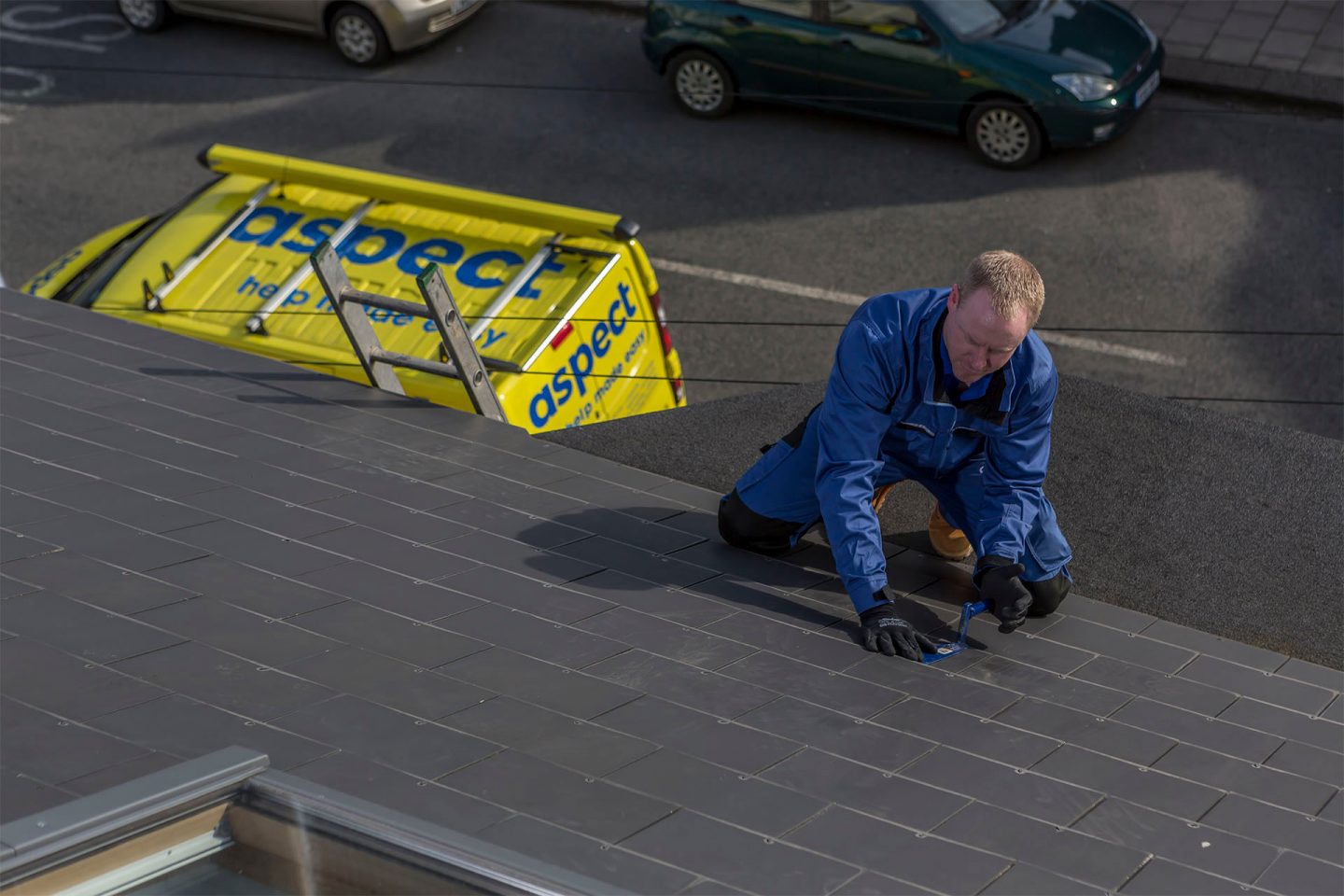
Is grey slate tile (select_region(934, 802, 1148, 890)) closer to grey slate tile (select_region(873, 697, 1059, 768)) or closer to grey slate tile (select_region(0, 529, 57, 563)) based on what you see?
grey slate tile (select_region(873, 697, 1059, 768))

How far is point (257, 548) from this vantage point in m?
5.30

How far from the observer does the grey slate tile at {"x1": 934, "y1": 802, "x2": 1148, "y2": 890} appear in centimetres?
381

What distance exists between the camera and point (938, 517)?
5.82m

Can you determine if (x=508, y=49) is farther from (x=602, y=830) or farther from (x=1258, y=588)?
(x=602, y=830)

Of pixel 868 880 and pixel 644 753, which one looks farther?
pixel 644 753

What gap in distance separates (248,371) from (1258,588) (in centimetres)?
453

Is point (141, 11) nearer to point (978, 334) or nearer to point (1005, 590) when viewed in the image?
point (978, 334)

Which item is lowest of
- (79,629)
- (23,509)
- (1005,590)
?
(23,509)

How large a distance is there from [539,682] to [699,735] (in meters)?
0.55

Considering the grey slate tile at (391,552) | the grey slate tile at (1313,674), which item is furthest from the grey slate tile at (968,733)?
the grey slate tile at (391,552)

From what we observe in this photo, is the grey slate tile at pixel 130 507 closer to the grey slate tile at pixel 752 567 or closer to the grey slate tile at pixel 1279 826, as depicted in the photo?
the grey slate tile at pixel 752 567

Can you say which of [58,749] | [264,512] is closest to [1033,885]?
[58,749]

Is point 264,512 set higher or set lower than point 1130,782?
lower

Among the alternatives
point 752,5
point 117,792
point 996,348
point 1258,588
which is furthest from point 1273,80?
point 117,792
